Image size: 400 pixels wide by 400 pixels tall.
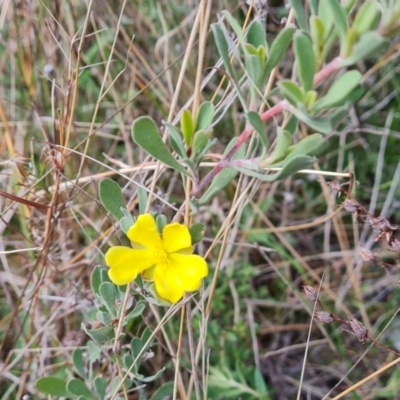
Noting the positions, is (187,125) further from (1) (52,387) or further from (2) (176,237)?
→ (1) (52,387)

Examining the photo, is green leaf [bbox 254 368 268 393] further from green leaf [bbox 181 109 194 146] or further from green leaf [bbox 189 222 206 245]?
green leaf [bbox 181 109 194 146]

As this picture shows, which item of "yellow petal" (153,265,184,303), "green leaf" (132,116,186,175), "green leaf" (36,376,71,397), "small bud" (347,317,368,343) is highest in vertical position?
"green leaf" (132,116,186,175)

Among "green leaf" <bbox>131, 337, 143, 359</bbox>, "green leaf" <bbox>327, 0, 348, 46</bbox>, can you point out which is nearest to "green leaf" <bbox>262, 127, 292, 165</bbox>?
"green leaf" <bbox>327, 0, 348, 46</bbox>

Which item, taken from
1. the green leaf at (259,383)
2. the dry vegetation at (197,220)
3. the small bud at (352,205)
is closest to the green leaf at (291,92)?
the small bud at (352,205)

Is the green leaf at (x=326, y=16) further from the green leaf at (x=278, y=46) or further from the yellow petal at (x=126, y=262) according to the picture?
the yellow petal at (x=126, y=262)

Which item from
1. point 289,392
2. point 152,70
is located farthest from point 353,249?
point 152,70
